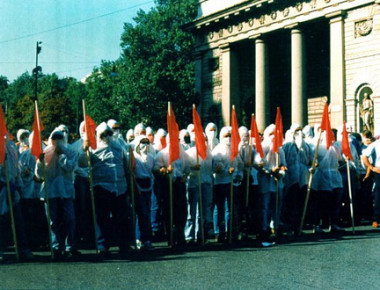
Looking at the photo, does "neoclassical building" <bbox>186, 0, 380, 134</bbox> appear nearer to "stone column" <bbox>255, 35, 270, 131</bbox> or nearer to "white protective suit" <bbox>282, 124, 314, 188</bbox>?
"stone column" <bbox>255, 35, 270, 131</bbox>

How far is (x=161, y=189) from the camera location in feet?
39.7

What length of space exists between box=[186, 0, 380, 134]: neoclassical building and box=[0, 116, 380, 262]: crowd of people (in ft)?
50.6

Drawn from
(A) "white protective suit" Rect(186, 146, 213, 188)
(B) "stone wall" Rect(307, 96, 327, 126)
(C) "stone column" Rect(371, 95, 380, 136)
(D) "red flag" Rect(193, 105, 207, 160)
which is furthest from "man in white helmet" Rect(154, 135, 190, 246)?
(B) "stone wall" Rect(307, 96, 327, 126)

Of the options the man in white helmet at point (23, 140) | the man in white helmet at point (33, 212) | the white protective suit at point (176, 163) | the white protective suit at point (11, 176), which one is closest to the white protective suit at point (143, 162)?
the white protective suit at point (176, 163)

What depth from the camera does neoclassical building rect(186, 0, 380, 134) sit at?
2877 cm

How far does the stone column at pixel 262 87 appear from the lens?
115 feet

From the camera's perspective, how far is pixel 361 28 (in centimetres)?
2848

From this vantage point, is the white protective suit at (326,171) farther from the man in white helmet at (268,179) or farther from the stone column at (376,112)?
the stone column at (376,112)

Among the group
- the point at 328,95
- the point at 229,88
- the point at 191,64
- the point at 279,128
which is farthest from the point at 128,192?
the point at 191,64

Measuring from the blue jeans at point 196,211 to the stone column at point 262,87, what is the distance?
2338 cm

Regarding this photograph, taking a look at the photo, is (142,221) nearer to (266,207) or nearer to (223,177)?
(223,177)

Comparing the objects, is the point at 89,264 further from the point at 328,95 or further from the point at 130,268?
the point at 328,95

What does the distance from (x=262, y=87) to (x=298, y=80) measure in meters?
3.11

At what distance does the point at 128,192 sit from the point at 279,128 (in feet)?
10.2
